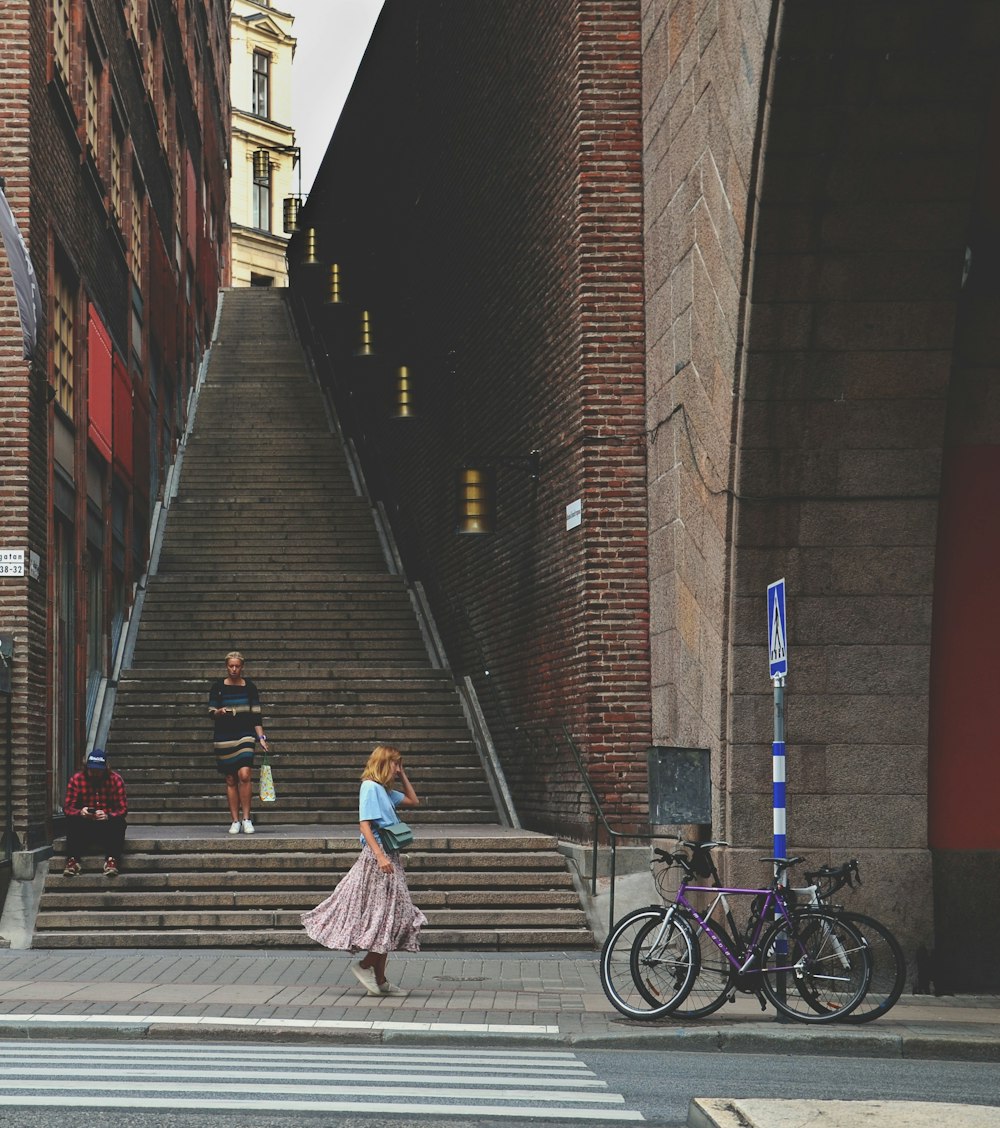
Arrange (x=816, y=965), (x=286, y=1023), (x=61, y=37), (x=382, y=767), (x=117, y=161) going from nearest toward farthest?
(x=286, y=1023)
(x=816, y=965)
(x=382, y=767)
(x=61, y=37)
(x=117, y=161)

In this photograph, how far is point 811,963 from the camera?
36.4 ft

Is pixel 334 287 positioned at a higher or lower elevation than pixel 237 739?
higher

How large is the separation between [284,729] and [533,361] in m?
5.30

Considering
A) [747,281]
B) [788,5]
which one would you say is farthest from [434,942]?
[788,5]

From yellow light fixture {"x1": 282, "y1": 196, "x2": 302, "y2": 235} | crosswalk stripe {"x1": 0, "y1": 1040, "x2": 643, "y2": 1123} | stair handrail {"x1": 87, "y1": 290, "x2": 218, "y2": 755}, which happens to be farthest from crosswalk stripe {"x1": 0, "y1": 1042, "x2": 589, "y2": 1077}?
yellow light fixture {"x1": 282, "y1": 196, "x2": 302, "y2": 235}

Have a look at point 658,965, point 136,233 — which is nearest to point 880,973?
point 658,965

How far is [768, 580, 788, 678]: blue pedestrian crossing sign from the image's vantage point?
37.7 ft

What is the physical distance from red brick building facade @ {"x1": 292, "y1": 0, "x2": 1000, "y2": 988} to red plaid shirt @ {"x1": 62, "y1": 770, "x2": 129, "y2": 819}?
13.5 ft

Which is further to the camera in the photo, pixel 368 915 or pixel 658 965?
pixel 368 915

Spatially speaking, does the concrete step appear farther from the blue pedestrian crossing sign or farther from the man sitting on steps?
the blue pedestrian crossing sign

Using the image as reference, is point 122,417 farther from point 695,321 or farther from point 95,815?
point 695,321

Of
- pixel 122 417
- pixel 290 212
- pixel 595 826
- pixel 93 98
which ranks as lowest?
pixel 595 826

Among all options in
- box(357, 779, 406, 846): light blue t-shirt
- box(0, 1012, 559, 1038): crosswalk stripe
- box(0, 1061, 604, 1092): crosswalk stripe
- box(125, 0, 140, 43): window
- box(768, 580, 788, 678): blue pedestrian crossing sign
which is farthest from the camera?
box(125, 0, 140, 43): window

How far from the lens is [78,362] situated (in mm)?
19188
